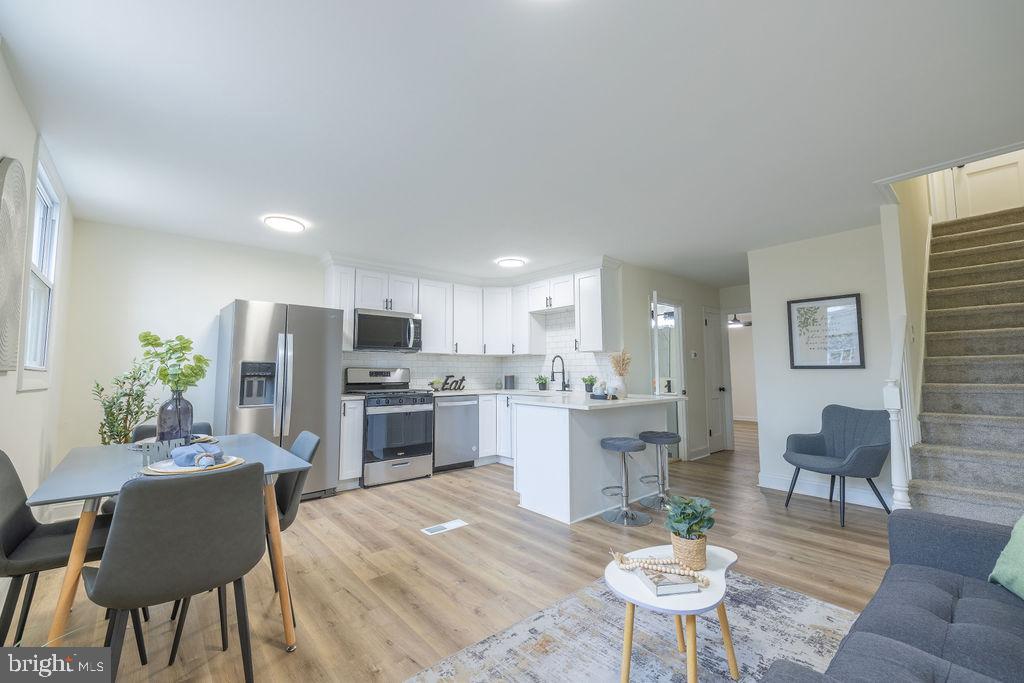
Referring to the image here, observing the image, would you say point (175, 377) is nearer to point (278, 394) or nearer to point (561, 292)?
point (278, 394)

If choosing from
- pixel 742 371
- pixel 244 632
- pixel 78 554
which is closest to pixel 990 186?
pixel 742 371

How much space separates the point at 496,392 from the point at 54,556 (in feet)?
14.3

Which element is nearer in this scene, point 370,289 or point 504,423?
point 370,289

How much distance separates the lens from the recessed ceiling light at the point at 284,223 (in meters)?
3.70

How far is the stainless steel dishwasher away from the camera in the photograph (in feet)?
16.9

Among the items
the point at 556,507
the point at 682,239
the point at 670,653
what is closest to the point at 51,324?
the point at 556,507

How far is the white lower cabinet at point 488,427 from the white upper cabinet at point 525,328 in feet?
2.83

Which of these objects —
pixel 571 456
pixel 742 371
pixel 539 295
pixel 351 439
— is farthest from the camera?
pixel 742 371

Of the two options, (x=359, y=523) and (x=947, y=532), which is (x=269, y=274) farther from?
(x=947, y=532)

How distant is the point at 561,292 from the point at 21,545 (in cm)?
483

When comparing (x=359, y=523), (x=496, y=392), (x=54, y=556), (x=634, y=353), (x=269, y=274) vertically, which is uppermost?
(x=269, y=274)

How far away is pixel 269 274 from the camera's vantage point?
4.69 m

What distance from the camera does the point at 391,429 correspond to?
473 centimetres

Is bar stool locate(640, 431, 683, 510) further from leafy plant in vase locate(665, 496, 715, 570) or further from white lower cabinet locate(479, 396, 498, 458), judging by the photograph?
white lower cabinet locate(479, 396, 498, 458)
